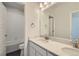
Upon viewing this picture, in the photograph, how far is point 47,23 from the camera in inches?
80.7

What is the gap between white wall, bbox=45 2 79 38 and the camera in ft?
5.57

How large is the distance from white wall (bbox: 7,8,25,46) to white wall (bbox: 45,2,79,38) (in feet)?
2.04

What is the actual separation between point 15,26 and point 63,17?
0.88 m

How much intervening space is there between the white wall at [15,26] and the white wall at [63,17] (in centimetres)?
62

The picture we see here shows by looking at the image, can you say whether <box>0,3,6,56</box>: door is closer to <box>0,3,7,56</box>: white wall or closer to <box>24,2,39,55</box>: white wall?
<box>0,3,7,56</box>: white wall

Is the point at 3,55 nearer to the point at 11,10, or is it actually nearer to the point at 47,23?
the point at 11,10

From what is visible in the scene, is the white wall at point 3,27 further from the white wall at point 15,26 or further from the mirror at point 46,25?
the mirror at point 46,25

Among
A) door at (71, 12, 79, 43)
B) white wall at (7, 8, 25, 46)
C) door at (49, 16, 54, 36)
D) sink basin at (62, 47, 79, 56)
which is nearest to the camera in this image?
Result: sink basin at (62, 47, 79, 56)

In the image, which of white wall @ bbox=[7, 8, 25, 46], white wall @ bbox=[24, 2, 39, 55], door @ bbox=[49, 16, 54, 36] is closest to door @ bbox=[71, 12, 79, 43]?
door @ bbox=[49, 16, 54, 36]

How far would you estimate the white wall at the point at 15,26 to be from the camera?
1819 mm

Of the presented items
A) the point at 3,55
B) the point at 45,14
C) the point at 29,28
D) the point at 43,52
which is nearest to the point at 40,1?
the point at 45,14

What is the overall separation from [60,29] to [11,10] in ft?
3.05

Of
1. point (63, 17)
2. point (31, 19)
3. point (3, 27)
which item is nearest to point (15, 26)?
point (3, 27)

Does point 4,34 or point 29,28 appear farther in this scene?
point 29,28
